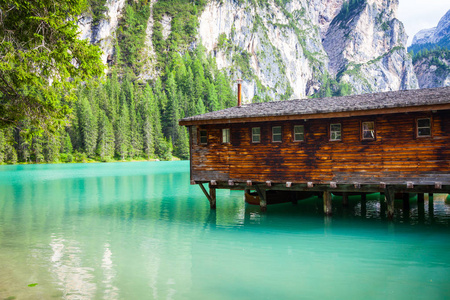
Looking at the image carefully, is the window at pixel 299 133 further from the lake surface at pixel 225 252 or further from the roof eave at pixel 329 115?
the lake surface at pixel 225 252

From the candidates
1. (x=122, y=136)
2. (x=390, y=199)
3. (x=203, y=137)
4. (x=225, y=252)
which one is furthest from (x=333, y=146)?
(x=122, y=136)

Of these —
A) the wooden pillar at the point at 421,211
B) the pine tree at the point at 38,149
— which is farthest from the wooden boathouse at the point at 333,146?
the pine tree at the point at 38,149

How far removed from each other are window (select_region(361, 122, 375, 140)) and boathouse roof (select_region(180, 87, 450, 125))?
1051 millimetres

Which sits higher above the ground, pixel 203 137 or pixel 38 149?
pixel 203 137

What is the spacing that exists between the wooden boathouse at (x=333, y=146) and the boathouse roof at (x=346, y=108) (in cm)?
4

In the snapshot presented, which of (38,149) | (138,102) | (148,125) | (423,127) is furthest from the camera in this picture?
(138,102)

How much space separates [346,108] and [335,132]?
6.24 feet

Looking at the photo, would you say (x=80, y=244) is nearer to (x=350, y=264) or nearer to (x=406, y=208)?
(x=350, y=264)

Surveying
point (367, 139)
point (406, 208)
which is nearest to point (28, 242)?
point (367, 139)

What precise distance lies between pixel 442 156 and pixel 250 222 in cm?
1008

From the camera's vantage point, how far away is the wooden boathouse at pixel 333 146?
18156 millimetres

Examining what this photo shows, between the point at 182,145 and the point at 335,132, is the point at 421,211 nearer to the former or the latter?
the point at 335,132

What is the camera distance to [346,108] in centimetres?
1872

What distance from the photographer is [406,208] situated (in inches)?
963
